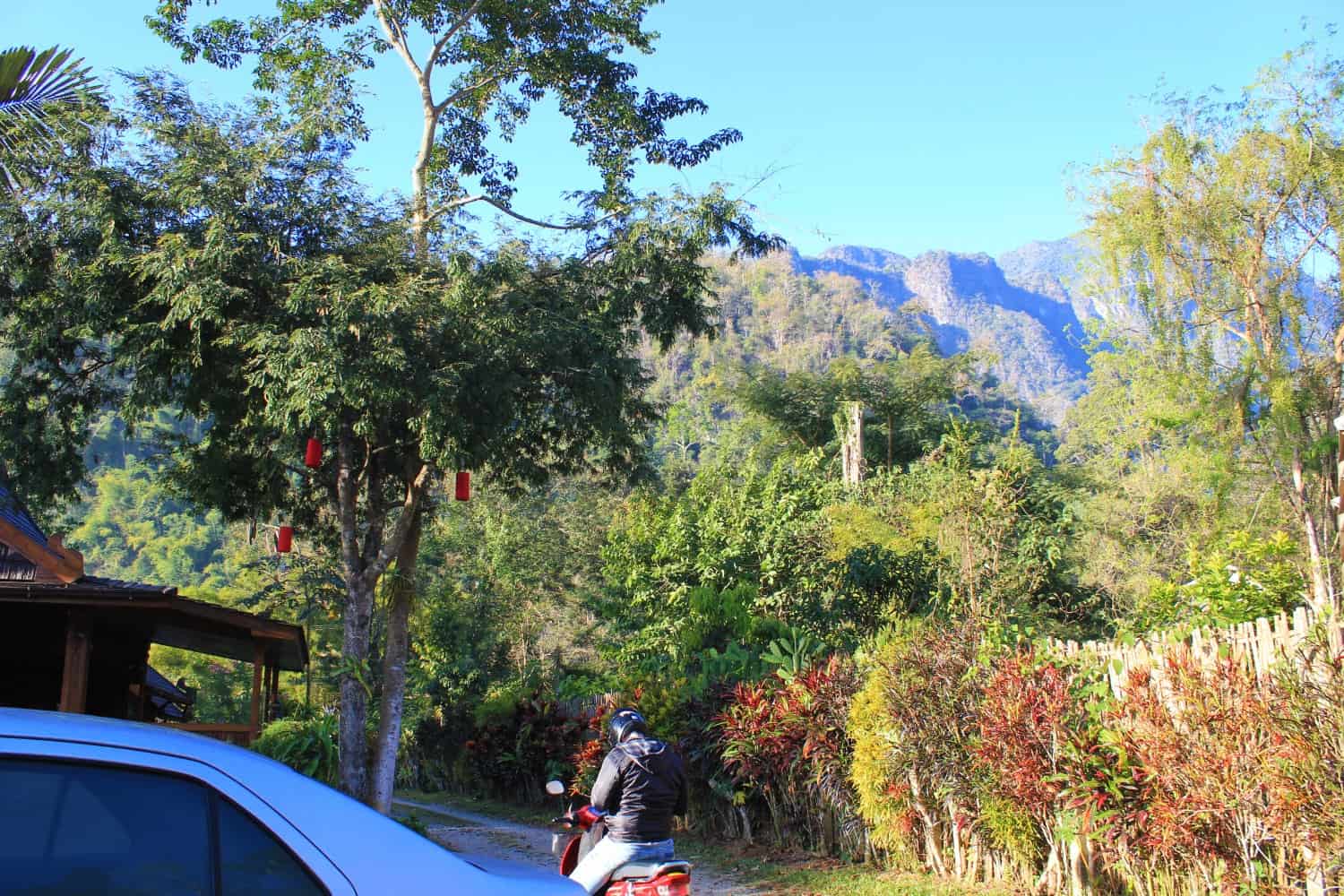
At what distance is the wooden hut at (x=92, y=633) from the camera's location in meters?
10.6

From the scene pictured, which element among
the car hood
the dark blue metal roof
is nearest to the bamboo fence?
the car hood

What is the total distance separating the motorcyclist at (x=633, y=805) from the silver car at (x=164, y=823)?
11.9 ft

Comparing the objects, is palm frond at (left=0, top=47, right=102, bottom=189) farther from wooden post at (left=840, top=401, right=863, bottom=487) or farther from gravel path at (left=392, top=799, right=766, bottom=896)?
wooden post at (left=840, top=401, right=863, bottom=487)

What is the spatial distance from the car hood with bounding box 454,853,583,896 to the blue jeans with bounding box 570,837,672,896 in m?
2.93

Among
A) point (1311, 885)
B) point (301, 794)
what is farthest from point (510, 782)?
point (301, 794)

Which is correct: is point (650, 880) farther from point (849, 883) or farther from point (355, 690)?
point (355, 690)

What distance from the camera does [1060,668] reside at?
28.3 feet

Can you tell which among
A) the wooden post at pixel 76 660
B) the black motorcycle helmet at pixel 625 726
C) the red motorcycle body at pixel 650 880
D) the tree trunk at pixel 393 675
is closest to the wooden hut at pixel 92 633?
the wooden post at pixel 76 660

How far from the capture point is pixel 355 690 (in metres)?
13.4

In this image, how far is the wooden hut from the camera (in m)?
10.6

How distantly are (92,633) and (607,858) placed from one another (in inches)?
398

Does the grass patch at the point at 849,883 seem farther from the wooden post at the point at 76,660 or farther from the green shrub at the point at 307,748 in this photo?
the wooden post at the point at 76,660

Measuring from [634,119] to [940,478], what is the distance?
9.98 m

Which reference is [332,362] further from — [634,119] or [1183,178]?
[1183,178]
